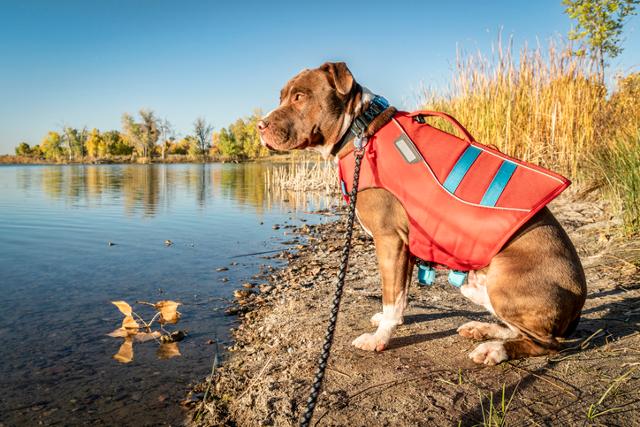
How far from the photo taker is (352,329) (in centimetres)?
386

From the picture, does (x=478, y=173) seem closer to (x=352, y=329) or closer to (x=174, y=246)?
(x=352, y=329)

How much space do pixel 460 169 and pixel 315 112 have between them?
4.28 ft

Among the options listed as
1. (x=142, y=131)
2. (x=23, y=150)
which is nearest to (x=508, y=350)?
(x=142, y=131)

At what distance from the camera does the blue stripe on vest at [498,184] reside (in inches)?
119

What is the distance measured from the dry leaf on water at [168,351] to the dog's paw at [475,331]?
109 inches

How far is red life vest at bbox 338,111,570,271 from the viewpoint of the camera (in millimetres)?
2990

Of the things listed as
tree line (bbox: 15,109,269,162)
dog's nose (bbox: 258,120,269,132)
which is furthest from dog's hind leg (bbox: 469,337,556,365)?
tree line (bbox: 15,109,269,162)

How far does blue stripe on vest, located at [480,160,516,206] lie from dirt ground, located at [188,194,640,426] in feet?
3.86

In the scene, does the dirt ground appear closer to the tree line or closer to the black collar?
the black collar

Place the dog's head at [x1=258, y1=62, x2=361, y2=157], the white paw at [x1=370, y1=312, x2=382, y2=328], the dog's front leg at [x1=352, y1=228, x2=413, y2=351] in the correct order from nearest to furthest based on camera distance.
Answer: the dog's front leg at [x1=352, y1=228, x2=413, y2=351] → the dog's head at [x1=258, y1=62, x2=361, y2=157] → the white paw at [x1=370, y1=312, x2=382, y2=328]

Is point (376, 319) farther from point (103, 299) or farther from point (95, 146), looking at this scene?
point (95, 146)

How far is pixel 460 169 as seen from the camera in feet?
10.3

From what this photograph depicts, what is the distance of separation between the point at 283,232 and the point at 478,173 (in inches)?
359

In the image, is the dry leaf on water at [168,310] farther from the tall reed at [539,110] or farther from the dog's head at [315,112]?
the tall reed at [539,110]
